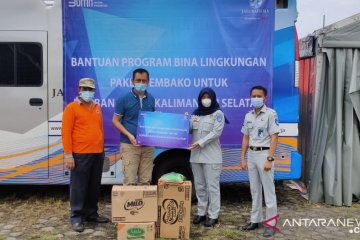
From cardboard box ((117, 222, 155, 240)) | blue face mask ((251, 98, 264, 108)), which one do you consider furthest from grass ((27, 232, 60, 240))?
blue face mask ((251, 98, 264, 108))

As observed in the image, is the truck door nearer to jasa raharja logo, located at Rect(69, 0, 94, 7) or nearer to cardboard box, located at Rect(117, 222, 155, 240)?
jasa raharja logo, located at Rect(69, 0, 94, 7)

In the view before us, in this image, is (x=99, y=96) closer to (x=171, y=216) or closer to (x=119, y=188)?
(x=119, y=188)

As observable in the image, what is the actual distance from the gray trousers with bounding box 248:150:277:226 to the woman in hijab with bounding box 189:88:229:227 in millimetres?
390

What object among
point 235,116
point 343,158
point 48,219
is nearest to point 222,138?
point 235,116

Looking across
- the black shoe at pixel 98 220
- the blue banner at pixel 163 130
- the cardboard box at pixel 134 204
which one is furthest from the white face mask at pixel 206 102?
the black shoe at pixel 98 220

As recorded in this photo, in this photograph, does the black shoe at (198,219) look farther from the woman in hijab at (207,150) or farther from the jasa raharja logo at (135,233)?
the jasa raharja logo at (135,233)

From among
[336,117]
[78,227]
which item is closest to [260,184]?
[336,117]

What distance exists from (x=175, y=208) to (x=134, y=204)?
475mm

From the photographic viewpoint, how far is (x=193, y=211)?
222 inches

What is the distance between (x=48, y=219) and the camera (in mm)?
5312

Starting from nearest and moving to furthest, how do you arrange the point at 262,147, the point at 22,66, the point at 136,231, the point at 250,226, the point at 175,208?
the point at 136,231 < the point at 175,208 < the point at 262,147 < the point at 250,226 < the point at 22,66

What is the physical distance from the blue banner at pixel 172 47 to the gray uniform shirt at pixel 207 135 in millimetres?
731

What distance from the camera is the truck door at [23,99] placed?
5.55 meters

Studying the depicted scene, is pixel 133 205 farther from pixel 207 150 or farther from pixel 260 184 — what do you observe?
pixel 260 184
